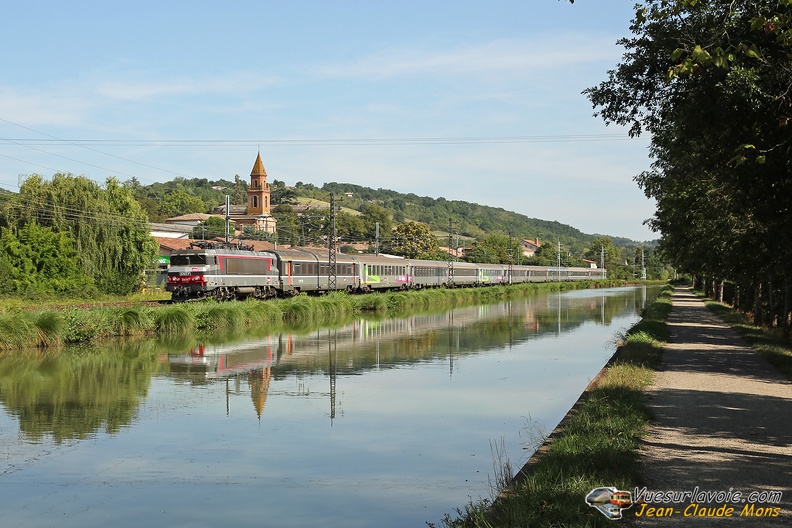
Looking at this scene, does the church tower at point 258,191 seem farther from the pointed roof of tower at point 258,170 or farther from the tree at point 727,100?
the tree at point 727,100

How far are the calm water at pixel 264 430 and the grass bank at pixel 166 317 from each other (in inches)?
68.0

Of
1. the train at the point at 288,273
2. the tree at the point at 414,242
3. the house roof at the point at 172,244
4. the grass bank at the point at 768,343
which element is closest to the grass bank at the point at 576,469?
the grass bank at the point at 768,343

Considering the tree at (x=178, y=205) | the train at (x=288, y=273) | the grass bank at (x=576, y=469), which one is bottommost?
the grass bank at (x=576, y=469)

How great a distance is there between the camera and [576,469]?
28.3 feet

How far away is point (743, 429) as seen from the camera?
11.6m

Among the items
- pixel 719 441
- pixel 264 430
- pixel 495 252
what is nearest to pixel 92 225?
pixel 264 430

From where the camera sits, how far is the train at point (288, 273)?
40.8m

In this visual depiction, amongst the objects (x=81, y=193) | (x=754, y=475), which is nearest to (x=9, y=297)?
(x=81, y=193)

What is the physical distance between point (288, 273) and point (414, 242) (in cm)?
7116

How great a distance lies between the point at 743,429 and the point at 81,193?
154 feet

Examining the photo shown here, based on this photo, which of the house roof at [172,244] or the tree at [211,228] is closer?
the house roof at [172,244]

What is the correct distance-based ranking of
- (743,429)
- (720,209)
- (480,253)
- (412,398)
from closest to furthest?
(743,429)
(412,398)
(720,209)
(480,253)

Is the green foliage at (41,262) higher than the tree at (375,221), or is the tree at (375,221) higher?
the tree at (375,221)

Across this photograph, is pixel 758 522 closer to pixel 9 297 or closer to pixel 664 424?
pixel 664 424
